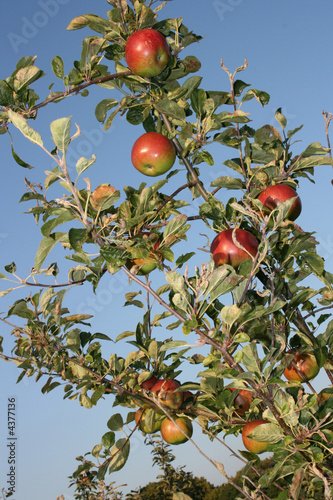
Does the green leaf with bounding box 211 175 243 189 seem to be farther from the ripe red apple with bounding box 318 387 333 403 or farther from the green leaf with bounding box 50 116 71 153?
the ripe red apple with bounding box 318 387 333 403

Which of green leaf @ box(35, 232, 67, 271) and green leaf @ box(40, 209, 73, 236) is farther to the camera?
green leaf @ box(35, 232, 67, 271)

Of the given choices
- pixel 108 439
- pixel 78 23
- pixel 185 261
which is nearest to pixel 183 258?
pixel 185 261

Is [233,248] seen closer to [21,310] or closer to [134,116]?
[134,116]

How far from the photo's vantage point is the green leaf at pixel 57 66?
2.27m

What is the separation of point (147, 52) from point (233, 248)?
3.54 feet

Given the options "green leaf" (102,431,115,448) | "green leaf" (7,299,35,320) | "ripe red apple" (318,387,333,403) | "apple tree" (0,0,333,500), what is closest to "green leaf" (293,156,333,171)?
"apple tree" (0,0,333,500)

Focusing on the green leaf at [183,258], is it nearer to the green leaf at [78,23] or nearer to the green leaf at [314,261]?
the green leaf at [314,261]

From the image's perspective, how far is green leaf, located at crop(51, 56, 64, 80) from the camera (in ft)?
7.44

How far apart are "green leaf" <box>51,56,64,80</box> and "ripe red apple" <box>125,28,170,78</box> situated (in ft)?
1.14

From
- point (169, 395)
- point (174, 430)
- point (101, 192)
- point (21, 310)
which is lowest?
point (174, 430)

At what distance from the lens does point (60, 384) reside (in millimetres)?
2922

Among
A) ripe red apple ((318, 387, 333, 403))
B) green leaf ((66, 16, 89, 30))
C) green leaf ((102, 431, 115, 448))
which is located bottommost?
ripe red apple ((318, 387, 333, 403))

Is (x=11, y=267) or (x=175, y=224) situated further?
(x=11, y=267)

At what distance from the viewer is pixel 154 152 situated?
2367 mm
